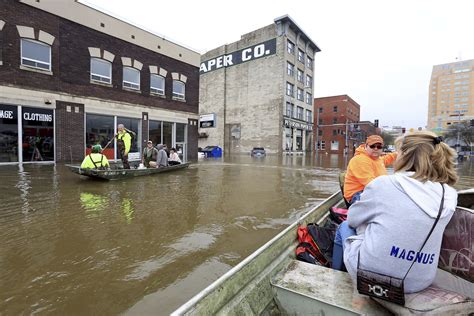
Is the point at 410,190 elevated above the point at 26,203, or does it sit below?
above

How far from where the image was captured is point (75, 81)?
47.7 feet

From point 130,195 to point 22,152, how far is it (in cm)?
952

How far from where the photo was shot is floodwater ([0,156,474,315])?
2752 millimetres

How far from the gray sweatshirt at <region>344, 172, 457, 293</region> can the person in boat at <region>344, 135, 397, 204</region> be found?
7.33 ft

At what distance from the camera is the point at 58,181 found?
29.6ft

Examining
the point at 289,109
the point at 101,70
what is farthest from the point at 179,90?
the point at 289,109

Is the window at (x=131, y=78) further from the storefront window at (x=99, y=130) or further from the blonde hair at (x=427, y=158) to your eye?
the blonde hair at (x=427, y=158)

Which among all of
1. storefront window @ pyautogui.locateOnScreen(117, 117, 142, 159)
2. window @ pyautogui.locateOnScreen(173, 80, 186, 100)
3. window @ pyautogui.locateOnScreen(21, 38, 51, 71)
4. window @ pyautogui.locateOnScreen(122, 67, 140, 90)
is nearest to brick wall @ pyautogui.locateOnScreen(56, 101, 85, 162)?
window @ pyautogui.locateOnScreen(21, 38, 51, 71)

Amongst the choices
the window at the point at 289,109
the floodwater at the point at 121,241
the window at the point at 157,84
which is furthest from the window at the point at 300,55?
the floodwater at the point at 121,241

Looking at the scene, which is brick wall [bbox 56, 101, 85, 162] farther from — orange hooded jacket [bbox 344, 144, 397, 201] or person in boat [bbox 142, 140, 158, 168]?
orange hooded jacket [bbox 344, 144, 397, 201]

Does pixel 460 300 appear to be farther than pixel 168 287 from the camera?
No

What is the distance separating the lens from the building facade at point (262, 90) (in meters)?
39.6

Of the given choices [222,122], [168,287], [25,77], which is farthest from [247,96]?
[168,287]

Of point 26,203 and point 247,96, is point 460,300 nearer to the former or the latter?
point 26,203
